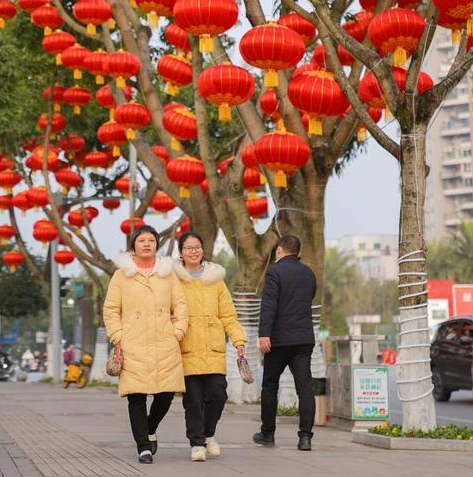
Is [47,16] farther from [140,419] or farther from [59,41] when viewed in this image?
[140,419]

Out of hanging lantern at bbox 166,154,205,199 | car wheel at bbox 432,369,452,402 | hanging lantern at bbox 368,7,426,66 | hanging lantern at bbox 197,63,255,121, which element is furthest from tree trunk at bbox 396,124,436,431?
car wheel at bbox 432,369,452,402

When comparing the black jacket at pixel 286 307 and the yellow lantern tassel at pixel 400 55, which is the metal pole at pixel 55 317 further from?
the black jacket at pixel 286 307

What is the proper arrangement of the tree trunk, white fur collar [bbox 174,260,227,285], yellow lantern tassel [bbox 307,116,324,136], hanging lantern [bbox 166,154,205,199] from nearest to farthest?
1. white fur collar [bbox 174,260,227,285]
2. the tree trunk
3. yellow lantern tassel [bbox 307,116,324,136]
4. hanging lantern [bbox 166,154,205,199]

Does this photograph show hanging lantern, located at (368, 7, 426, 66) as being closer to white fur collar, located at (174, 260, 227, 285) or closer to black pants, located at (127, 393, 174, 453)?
white fur collar, located at (174, 260, 227, 285)

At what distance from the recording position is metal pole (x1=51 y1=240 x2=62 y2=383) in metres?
38.7

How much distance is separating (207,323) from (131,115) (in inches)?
430

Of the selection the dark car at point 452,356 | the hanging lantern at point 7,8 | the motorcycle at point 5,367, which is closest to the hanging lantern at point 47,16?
the hanging lantern at point 7,8

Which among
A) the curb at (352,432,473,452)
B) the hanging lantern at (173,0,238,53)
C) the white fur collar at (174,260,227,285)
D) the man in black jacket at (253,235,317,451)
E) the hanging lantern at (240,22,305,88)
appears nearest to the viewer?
the white fur collar at (174,260,227,285)

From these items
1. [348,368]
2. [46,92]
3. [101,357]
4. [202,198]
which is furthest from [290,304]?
[101,357]

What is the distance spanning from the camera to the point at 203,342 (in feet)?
34.7

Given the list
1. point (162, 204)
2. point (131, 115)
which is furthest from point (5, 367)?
point (131, 115)

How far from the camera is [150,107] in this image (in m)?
22.0

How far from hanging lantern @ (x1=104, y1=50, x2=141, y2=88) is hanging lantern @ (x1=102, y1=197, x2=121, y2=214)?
14.0 metres

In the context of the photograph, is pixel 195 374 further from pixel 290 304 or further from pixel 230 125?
pixel 230 125
